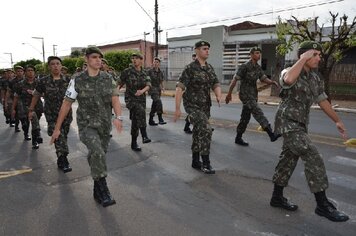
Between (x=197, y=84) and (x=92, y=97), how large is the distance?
6.02 ft

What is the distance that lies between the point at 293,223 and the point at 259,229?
409 millimetres

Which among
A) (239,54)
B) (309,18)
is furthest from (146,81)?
(239,54)

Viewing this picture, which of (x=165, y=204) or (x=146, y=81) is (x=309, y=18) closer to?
(x=146, y=81)

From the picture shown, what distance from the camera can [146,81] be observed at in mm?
7801

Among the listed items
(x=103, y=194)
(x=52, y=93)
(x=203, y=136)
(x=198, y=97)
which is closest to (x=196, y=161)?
(x=203, y=136)

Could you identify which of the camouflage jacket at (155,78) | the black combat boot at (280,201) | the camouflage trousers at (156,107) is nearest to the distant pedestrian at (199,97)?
the black combat boot at (280,201)

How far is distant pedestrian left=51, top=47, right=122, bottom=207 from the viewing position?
14.9 feet

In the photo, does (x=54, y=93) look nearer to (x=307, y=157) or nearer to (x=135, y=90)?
(x=135, y=90)

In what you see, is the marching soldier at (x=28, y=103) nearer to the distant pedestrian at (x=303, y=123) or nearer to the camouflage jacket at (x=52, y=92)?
the camouflage jacket at (x=52, y=92)

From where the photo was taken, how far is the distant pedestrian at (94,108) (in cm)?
454

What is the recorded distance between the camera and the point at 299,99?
4.06 m

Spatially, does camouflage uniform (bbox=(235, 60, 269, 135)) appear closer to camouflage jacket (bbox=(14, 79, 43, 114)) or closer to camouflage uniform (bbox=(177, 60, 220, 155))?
camouflage uniform (bbox=(177, 60, 220, 155))

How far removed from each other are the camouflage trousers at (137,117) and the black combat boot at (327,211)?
4.25 metres

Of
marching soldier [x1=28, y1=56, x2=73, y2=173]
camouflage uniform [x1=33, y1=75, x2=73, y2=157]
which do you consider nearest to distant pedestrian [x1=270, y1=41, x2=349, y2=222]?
marching soldier [x1=28, y1=56, x2=73, y2=173]
